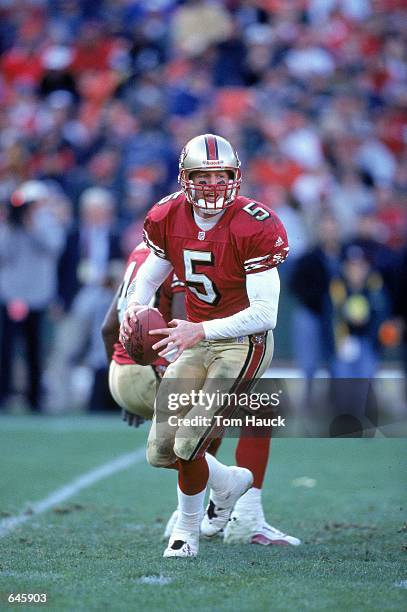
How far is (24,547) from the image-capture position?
4.74m

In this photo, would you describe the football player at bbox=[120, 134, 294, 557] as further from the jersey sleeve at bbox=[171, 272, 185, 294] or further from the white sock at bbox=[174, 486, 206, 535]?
the jersey sleeve at bbox=[171, 272, 185, 294]

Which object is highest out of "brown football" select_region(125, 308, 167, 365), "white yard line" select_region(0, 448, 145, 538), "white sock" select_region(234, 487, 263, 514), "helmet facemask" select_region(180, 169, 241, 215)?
"helmet facemask" select_region(180, 169, 241, 215)

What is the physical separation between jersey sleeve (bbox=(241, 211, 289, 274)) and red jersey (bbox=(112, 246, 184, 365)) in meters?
0.84

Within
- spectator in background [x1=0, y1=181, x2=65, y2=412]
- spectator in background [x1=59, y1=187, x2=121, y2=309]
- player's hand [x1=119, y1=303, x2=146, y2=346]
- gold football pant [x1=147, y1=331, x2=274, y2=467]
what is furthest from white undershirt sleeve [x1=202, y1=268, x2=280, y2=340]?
spectator in background [x1=0, y1=181, x2=65, y2=412]

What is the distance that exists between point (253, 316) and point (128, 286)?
0.91m

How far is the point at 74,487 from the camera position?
259 inches

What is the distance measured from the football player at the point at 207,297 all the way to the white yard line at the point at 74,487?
3.21 feet

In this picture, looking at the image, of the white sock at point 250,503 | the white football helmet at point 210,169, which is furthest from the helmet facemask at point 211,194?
the white sock at point 250,503

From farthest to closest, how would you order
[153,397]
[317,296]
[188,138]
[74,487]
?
[188,138] < [317,296] < [74,487] < [153,397]

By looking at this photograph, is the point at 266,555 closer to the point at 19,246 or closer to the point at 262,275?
the point at 262,275

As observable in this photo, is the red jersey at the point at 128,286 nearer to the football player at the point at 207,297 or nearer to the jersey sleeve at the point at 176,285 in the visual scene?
the jersey sleeve at the point at 176,285

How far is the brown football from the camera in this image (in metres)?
4.54

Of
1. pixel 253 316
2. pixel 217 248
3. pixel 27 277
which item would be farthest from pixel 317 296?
pixel 253 316

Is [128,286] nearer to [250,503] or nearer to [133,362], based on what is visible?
[133,362]
